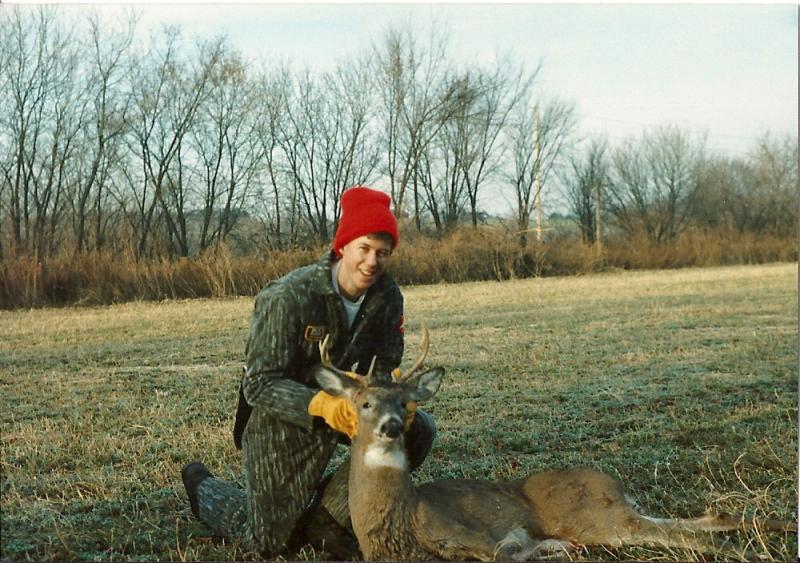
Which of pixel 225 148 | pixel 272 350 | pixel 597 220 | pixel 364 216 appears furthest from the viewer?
pixel 597 220

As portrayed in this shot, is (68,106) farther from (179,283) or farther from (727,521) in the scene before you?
(727,521)

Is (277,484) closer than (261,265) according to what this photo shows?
Yes

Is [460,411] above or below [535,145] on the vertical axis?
below

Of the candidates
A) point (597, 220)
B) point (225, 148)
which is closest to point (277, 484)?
point (225, 148)

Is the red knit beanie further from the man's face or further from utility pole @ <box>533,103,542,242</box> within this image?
utility pole @ <box>533,103,542,242</box>

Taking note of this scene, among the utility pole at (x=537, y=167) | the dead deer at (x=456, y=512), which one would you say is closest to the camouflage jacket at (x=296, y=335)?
the dead deer at (x=456, y=512)

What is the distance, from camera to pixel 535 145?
533cm

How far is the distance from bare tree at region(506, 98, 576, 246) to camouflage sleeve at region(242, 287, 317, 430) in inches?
82.3

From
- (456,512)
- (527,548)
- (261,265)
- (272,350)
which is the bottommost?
(527,548)

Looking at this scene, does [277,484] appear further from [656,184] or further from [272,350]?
[656,184]

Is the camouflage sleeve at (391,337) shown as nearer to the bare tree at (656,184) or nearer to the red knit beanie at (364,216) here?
the red knit beanie at (364,216)

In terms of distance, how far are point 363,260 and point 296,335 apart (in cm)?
44

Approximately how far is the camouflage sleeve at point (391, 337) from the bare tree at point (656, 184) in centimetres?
230

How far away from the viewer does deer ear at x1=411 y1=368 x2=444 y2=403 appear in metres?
3.45
